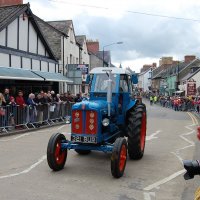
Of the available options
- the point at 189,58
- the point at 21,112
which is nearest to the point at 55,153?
the point at 21,112

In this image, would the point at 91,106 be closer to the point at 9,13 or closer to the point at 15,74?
the point at 15,74

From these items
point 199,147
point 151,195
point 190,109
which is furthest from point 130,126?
point 190,109

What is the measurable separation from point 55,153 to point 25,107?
8081 mm

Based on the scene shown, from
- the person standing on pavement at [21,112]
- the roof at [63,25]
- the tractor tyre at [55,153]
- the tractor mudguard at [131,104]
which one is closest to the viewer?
the tractor tyre at [55,153]

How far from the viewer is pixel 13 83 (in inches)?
862

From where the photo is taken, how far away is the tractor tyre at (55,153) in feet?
25.8

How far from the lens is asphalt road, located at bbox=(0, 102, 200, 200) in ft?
21.2

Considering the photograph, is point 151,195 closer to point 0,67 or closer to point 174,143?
point 174,143

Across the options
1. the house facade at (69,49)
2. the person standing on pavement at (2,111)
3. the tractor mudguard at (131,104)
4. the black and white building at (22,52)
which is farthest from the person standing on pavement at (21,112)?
the house facade at (69,49)

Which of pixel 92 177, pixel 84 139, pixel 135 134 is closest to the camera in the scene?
pixel 92 177

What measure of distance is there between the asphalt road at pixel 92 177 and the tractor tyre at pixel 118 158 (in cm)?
16

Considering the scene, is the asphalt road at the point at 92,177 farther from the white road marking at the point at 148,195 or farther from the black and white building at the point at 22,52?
the black and white building at the point at 22,52

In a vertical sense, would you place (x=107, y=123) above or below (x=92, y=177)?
above

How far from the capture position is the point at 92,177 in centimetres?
764
